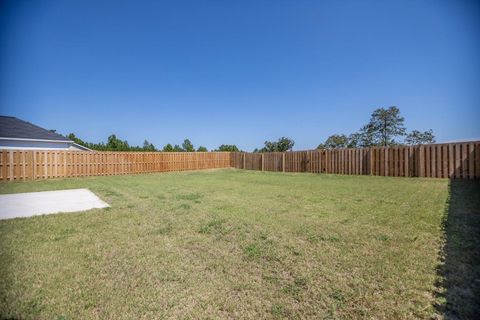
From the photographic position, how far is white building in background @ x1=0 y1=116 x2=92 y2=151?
14.3 metres

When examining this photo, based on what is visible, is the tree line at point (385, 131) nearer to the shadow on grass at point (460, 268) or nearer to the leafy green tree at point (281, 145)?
the leafy green tree at point (281, 145)

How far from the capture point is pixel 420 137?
78.2 feet

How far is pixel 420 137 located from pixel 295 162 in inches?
698

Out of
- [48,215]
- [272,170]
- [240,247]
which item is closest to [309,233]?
[240,247]

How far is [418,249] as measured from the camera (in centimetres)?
265

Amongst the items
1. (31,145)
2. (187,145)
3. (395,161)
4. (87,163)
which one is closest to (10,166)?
(87,163)

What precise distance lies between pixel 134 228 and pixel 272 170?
48.8 feet

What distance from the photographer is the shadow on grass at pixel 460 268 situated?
5.46 feet

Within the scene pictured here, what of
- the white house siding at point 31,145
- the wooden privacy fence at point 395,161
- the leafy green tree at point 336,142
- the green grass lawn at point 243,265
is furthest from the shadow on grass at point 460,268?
the leafy green tree at point 336,142

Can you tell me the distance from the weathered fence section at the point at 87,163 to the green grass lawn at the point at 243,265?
10.4m

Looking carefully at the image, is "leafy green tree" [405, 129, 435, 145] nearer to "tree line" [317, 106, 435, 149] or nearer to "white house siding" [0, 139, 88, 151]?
"tree line" [317, 106, 435, 149]

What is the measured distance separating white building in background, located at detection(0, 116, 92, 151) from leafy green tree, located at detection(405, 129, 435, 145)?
3366 cm

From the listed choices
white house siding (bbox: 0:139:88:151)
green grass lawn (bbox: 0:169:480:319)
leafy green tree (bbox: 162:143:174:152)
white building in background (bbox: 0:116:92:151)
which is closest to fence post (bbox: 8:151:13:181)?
white building in background (bbox: 0:116:92:151)

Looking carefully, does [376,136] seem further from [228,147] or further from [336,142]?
[228,147]
